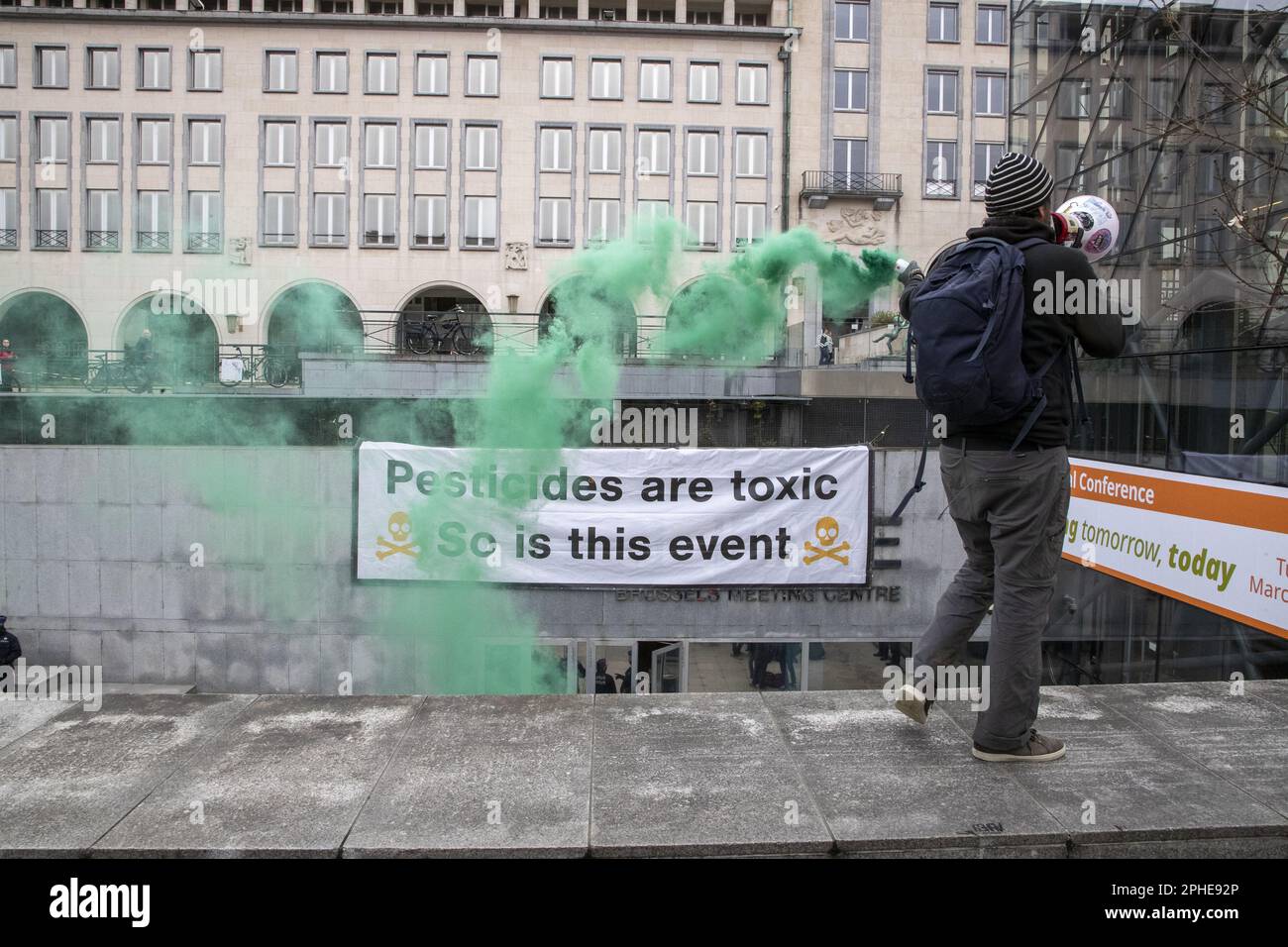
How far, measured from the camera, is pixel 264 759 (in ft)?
11.3

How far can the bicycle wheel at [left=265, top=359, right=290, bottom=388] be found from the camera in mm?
14938

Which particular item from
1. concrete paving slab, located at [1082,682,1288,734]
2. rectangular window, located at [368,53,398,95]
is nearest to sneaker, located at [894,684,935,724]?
concrete paving slab, located at [1082,682,1288,734]

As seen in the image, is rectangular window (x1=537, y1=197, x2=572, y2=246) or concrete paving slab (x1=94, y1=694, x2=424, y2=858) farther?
rectangular window (x1=537, y1=197, x2=572, y2=246)

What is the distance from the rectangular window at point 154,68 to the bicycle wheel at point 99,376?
26231 millimetres

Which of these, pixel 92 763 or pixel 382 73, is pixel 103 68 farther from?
pixel 92 763

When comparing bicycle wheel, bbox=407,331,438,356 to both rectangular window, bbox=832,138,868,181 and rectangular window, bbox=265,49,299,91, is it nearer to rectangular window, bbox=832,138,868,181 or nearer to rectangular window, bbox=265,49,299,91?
rectangular window, bbox=265,49,299,91

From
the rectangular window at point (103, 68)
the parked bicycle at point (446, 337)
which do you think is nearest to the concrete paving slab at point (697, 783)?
the parked bicycle at point (446, 337)

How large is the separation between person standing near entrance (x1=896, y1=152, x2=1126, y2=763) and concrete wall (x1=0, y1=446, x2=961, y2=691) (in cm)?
743

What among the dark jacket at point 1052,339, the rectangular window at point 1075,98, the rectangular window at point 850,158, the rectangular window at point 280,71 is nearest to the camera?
the dark jacket at point 1052,339

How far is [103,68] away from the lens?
118 ft

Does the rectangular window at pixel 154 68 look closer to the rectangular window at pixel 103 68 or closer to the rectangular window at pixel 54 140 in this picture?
the rectangular window at pixel 103 68

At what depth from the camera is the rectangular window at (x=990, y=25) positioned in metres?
36.5

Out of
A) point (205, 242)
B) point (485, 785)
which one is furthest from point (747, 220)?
point (485, 785)
